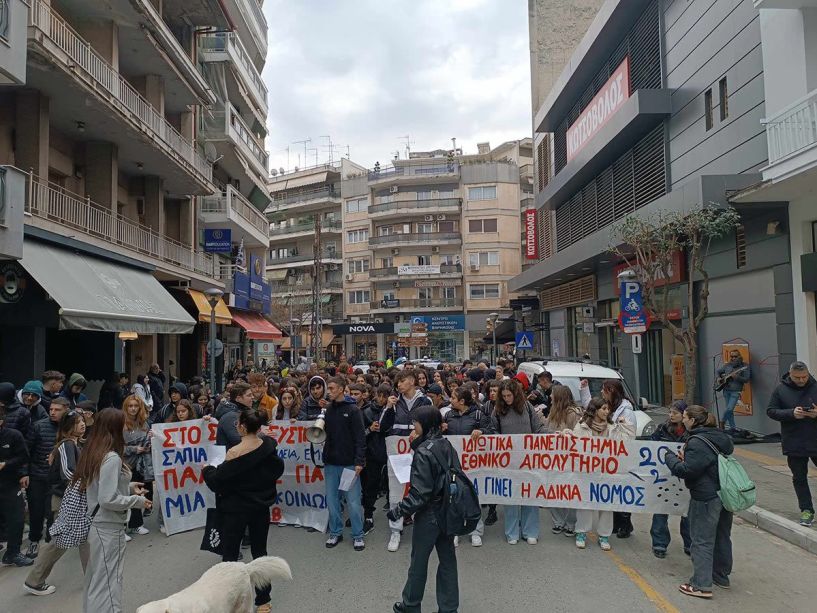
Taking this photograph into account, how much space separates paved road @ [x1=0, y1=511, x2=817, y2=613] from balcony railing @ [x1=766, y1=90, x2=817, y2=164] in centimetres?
704

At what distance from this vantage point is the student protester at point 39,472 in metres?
6.39

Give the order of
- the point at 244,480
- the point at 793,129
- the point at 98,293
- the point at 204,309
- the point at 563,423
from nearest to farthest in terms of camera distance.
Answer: the point at 244,480
the point at 563,423
the point at 793,129
the point at 98,293
the point at 204,309

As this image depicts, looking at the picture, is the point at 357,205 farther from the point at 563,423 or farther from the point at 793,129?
the point at 563,423

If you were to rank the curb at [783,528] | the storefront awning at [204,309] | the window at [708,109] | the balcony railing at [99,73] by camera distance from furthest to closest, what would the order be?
the storefront awning at [204,309], the window at [708,109], the balcony railing at [99,73], the curb at [783,528]

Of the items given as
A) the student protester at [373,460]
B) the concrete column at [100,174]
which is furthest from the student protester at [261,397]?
the concrete column at [100,174]

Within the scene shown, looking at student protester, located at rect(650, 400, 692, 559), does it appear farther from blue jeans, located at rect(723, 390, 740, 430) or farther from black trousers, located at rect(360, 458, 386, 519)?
blue jeans, located at rect(723, 390, 740, 430)

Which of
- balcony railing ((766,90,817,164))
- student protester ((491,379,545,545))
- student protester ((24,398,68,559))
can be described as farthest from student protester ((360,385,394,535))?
balcony railing ((766,90,817,164))

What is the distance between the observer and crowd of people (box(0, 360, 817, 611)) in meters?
4.62

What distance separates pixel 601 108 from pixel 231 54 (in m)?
15.8

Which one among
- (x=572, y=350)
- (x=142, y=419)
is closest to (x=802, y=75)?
(x=142, y=419)

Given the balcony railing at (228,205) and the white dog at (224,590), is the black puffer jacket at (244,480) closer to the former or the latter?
the white dog at (224,590)

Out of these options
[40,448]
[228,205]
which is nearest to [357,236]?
[228,205]

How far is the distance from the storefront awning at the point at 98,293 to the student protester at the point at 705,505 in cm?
1008

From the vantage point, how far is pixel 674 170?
17516mm
